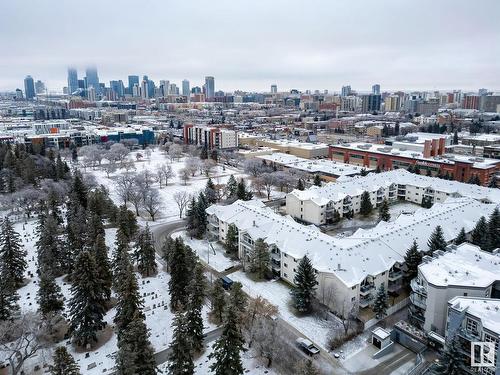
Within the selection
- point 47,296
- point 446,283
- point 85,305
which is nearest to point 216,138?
point 47,296

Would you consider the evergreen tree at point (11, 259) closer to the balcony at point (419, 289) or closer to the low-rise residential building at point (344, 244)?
the low-rise residential building at point (344, 244)

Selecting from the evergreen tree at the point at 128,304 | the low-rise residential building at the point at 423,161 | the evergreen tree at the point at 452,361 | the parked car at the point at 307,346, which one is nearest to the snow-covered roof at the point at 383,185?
the low-rise residential building at the point at 423,161

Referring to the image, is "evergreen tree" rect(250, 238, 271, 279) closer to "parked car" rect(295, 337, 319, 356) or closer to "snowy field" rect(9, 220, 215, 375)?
"snowy field" rect(9, 220, 215, 375)

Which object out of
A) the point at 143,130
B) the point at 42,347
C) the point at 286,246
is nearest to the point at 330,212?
the point at 286,246

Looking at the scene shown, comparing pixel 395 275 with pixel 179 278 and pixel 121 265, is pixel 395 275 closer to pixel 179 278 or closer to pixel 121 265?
pixel 179 278

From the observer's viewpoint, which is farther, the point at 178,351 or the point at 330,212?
the point at 330,212

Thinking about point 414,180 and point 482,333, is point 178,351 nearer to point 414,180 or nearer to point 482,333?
point 482,333
